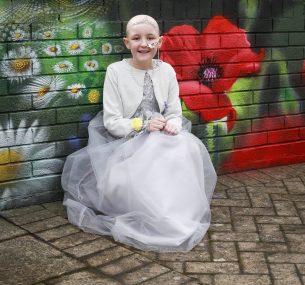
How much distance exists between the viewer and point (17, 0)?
4.06 metres

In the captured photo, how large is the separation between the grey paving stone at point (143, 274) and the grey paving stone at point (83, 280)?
3.1 inches

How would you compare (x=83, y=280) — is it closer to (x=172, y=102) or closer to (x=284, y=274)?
(x=284, y=274)

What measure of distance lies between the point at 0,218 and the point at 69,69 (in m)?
1.23

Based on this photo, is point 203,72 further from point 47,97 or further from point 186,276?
point 186,276

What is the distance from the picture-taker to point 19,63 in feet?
13.6

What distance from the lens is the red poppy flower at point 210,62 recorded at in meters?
4.85

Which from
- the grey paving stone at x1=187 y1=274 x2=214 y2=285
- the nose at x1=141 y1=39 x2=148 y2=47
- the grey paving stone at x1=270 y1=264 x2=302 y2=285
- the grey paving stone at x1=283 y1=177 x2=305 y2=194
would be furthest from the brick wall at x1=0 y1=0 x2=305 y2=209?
the grey paving stone at x1=270 y1=264 x2=302 y2=285

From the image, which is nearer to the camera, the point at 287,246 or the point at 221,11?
the point at 287,246

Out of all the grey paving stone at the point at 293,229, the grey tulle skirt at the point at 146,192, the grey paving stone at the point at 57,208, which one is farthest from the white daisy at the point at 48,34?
the grey paving stone at the point at 293,229

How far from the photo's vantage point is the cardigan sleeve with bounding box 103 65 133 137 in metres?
4.07

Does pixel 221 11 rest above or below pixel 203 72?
above

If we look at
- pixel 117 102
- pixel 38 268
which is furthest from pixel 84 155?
pixel 38 268

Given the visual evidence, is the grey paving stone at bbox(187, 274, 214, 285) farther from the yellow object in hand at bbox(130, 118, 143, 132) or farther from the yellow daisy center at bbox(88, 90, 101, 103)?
the yellow daisy center at bbox(88, 90, 101, 103)

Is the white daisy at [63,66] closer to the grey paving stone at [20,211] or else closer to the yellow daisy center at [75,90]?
the yellow daisy center at [75,90]
